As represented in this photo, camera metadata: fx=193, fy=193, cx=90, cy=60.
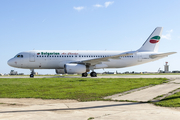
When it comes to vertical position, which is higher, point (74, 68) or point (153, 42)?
point (153, 42)

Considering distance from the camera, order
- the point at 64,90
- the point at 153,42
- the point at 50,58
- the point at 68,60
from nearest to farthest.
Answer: the point at 64,90 < the point at 50,58 < the point at 68,60 < the point at 153,42

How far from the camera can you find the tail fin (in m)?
32.3

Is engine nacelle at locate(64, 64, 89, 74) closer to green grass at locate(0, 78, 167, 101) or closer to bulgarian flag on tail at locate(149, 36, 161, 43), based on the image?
green grass at locate(0, 78, 167, 101)

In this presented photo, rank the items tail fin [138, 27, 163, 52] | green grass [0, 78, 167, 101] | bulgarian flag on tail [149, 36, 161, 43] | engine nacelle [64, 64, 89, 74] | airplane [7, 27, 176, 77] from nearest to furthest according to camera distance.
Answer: green grass [0, 78, 167, 101] → engine nacelle [64, 64, 89, 74] → airplane [7, 27, 176, 77] → tail fin [138, 27, 163, 52] → bulgarian flag on tail [149, 36, 161, 43]

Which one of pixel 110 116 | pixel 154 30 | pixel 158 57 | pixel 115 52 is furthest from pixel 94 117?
pixel 154 30

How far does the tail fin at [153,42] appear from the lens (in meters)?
32.3

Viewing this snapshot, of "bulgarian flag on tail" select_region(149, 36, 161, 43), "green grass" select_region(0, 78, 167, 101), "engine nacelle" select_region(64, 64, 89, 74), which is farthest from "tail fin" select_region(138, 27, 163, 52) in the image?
"green grass" select_region(0, 78, 167, 101)

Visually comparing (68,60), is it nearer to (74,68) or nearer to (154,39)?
(74,68)

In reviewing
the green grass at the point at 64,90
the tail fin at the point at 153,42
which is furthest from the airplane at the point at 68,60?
the green grass at the point at 64,90

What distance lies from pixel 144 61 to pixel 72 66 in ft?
40.7

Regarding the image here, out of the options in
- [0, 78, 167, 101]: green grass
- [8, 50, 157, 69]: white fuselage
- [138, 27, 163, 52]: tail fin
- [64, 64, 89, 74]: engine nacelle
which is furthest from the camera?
[138, 27, 163, 52]: tail fin

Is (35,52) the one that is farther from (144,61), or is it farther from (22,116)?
(22,116)

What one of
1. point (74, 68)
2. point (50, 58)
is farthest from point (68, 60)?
point (74, 68)

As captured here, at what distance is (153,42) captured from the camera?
32.5 m
